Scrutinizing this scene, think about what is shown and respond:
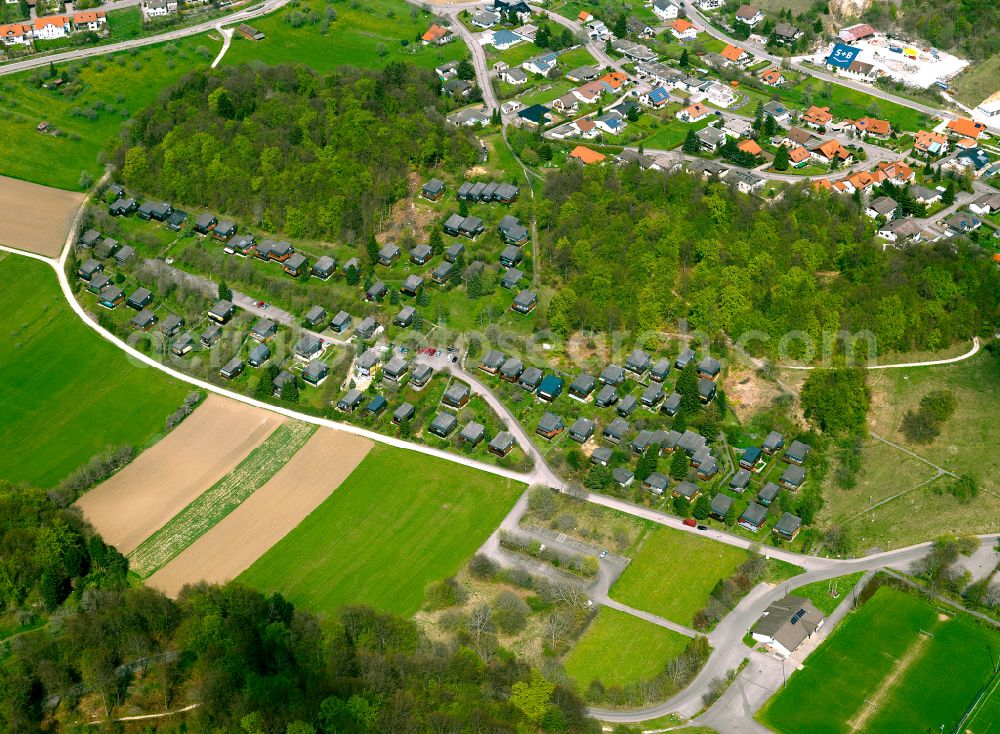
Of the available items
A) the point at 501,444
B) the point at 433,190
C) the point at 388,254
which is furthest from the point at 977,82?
the point at 501,444

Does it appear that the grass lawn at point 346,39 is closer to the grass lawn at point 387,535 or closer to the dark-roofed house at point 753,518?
the grass lawn at point 387,535

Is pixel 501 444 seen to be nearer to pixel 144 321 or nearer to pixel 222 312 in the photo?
pixel 222 312

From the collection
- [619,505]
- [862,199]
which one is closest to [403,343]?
[619,505]

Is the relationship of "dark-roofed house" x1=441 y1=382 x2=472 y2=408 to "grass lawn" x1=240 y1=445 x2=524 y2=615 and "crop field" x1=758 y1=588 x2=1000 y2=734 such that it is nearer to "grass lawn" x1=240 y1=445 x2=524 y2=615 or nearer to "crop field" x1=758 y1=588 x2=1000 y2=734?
"grass lawn" x1=240 y1=445 x2=524 y2=615

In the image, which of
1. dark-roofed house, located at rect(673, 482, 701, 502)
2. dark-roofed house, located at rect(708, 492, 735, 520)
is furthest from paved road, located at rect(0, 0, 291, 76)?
dark-roofed house, located at rect(708, 492, 735, 520)

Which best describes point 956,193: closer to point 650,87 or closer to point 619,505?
point 650,87
